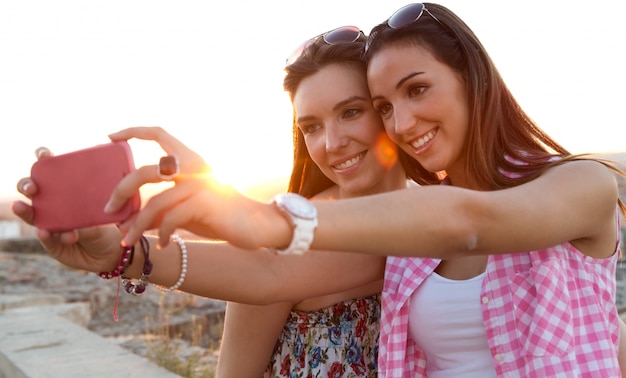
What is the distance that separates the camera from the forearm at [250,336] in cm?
242

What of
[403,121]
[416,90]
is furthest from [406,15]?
[403,121]

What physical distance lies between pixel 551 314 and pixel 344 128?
101 centimetres

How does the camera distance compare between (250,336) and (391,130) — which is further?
(250,336)

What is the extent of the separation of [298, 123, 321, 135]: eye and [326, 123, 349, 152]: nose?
0.34ft

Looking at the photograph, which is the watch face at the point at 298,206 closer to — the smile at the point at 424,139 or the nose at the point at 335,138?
the smile at the point at 424,139

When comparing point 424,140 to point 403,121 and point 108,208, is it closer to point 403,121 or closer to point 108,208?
point 403,121

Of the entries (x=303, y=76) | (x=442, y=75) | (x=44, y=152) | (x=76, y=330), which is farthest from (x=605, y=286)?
(x=76, y=330)

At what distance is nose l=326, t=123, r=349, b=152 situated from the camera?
2490 millimetres

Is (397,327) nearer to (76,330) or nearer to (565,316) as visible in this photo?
(565,316)

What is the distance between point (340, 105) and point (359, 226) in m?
1.27

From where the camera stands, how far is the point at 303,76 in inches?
104

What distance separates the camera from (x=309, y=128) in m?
2.65

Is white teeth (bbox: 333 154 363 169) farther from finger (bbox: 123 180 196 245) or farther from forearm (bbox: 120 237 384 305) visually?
finger (bbox: 123 180 196 245)

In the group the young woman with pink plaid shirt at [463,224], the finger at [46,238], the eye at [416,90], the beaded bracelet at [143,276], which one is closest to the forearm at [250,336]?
the young woman with pink plaid shirt at [463,224]
